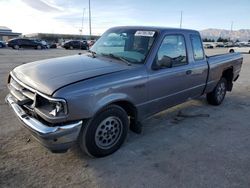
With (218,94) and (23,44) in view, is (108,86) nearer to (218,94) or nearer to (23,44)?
(218,94)

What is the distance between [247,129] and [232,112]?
1083 millimetres

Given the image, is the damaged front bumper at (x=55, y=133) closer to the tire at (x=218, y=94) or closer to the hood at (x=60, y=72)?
the hood at (x=60, y=72)

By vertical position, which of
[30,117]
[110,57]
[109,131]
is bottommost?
[109,131]

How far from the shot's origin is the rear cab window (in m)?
4.90

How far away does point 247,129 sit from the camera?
4.71 metres

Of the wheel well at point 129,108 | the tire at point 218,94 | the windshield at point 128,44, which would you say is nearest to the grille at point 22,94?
the wheel well at point 129,108

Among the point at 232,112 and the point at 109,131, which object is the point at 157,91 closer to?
the point at 109,131

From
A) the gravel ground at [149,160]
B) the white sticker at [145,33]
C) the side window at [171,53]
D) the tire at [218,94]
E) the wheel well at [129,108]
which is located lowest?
the gravel ground at [149,160]

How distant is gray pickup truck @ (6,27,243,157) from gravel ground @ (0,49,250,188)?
1.01 ft

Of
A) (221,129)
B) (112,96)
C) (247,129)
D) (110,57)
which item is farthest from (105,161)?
→ (247,129)

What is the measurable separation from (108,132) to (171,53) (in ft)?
6.07

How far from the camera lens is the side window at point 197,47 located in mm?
4909

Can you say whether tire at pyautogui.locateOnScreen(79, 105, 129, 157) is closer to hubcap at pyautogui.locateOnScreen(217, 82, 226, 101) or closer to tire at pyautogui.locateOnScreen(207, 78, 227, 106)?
tire at pyautogui.locateOnScreen(207, 78, 227, 106)

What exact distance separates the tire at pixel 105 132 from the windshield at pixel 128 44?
95 cm
